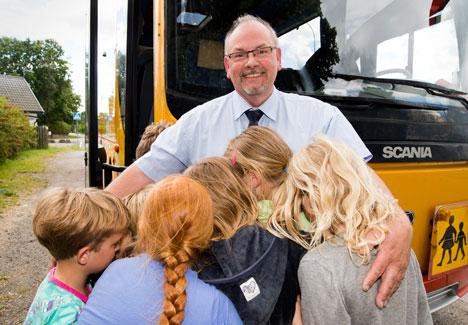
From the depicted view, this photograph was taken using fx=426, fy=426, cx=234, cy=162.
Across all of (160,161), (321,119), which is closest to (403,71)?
(321,119)

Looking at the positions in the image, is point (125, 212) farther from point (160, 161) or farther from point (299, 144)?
point (299, 144)

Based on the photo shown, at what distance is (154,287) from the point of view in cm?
118

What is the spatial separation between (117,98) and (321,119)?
80.8 inches

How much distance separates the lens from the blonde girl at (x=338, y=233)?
1.25 meters

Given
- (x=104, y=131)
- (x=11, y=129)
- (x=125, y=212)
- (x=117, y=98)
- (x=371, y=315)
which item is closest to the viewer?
(x=371, y=315)

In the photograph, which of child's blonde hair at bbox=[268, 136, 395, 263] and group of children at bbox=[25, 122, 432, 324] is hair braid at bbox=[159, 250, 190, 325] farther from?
child's blonde hair at bbox=[268, 136, 395, 263]

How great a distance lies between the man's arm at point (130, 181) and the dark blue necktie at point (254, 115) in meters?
0.60

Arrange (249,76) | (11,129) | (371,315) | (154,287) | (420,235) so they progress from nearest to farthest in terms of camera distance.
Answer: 1. (154,287)
2. (371,315)
3. (249,76)
4. (420,235)
5. (11,129)

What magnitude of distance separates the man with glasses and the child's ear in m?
0.64

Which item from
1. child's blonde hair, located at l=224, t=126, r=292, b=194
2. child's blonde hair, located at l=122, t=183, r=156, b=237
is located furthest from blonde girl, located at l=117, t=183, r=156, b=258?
child's blonde hair, located at l=224, t=126, r=292, b=194

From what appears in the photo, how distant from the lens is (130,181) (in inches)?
85.7

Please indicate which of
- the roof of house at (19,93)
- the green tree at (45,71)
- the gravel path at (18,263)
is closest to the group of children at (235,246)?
the gravel path at (18,263)

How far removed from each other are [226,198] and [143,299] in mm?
384

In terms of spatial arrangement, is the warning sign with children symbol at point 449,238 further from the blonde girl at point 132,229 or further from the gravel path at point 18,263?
the gravel path at point 18,263
